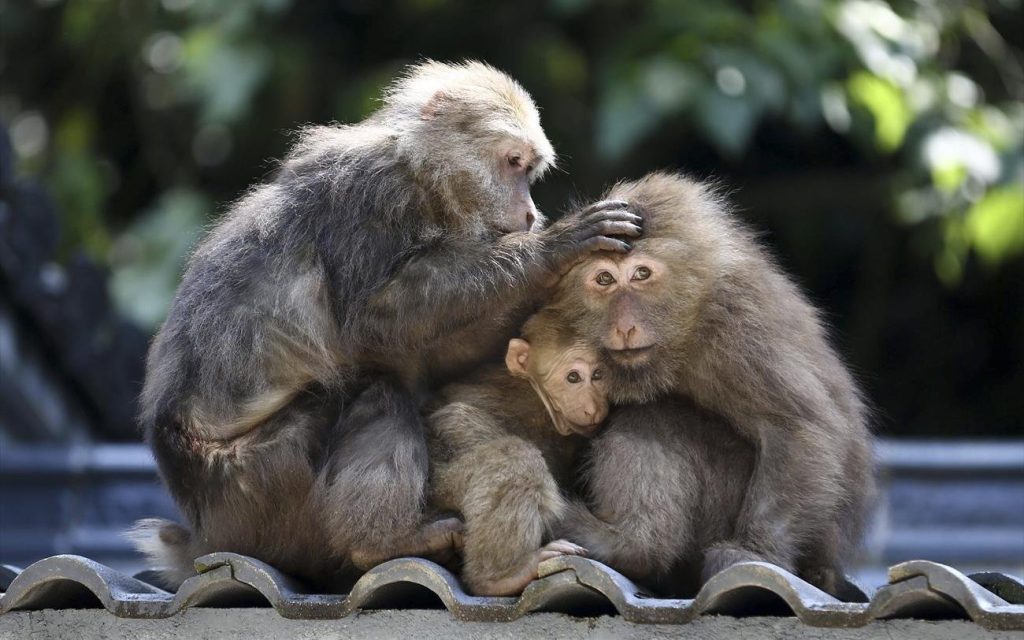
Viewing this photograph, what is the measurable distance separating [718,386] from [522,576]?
90cm

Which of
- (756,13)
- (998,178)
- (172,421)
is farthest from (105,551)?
(998,178)

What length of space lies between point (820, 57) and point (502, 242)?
3985mm

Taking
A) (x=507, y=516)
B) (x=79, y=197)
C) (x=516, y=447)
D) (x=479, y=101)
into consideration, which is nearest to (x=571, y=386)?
(x=516, y=447)

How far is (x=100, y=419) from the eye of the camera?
9625 millimetres

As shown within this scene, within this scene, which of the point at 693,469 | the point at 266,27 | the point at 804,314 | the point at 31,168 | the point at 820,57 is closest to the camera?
the point at 693,469

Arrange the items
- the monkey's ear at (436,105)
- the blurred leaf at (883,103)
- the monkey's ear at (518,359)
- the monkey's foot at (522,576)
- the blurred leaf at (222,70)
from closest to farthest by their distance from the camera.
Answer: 1. the monkey's foot at (522,576)
2. the monkey's ear at (518,359)
3. the monkey's ear at (436,105)
4. the blurred leaf at (883,103)
5. the blurred leaf at (222,70)

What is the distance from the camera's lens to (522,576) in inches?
173

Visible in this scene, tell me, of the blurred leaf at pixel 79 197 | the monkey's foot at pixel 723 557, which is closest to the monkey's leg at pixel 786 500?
the monkey's foot at pixel 723 557

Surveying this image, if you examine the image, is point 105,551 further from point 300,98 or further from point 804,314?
point 804,314

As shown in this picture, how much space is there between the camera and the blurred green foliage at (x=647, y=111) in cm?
848

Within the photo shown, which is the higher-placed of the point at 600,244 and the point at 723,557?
the point at 600,244

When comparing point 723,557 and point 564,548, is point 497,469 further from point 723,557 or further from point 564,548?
point 723,557

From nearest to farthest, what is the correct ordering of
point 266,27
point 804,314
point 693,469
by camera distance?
point 693,469, point 804,314, point 266,27

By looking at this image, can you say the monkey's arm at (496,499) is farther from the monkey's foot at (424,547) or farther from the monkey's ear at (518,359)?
the monkey's ear at (518,359)
